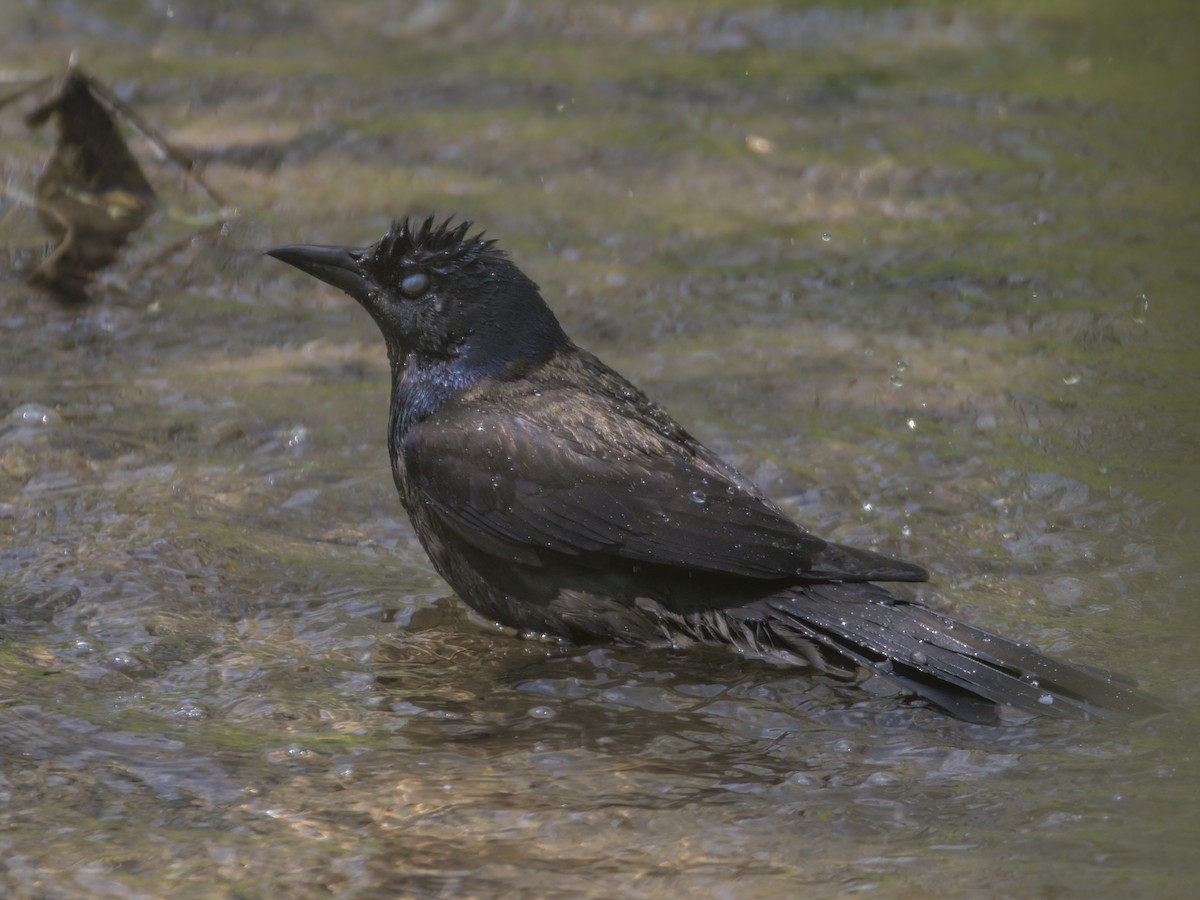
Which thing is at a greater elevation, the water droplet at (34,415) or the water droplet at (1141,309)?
the water droplet at (1141,309)

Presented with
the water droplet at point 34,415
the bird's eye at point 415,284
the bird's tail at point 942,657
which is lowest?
the bird's tail at point 942,657

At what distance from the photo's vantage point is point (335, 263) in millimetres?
5246

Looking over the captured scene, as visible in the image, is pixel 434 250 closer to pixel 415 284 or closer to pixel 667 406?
pixel 415 284

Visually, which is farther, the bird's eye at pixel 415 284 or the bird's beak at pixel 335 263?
the bird's beak at pixel 335 263

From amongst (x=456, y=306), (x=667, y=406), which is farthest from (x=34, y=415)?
(x=667, y=406)

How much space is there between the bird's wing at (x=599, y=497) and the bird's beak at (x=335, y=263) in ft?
1.90

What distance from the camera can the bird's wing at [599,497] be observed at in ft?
14.5

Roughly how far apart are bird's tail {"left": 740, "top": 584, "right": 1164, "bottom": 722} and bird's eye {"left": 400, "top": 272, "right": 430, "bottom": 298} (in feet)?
4.77

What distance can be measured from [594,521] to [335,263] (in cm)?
132

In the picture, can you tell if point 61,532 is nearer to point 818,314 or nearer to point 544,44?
point 818,314

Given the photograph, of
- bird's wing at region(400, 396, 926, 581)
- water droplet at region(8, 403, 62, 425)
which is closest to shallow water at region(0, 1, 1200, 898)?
water droplet at region(8, 403, 62, 425)

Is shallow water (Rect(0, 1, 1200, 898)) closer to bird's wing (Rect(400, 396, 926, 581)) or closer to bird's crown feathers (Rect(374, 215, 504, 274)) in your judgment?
bird's wing (Rect(400, 396, 926, 581))

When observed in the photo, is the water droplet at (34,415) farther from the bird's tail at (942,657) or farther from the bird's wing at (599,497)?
the bird's tail at (942,657)

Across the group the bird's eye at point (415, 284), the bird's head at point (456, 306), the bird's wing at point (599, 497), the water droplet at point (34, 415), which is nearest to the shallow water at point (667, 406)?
the water droplet at point (34, 415)
